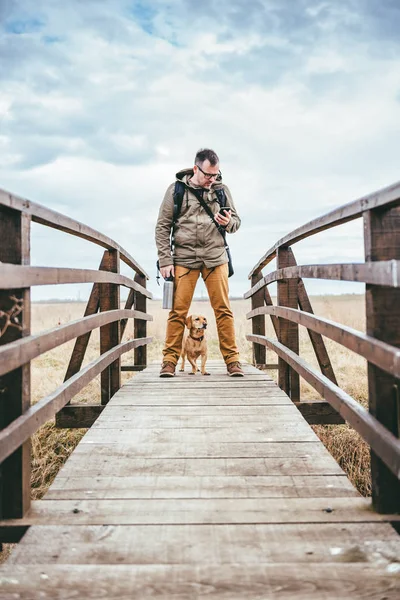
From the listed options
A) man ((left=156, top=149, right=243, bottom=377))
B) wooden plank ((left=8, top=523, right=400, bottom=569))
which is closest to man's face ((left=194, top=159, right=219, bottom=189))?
man ((left=156, top=149, right=243, bottom=377))

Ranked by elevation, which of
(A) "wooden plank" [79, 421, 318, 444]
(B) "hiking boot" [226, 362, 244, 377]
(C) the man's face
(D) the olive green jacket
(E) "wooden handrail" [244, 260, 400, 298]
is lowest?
(A) "wooden plank" [79, 421, 318, 444]

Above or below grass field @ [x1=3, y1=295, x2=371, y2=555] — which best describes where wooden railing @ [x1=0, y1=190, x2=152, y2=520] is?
above

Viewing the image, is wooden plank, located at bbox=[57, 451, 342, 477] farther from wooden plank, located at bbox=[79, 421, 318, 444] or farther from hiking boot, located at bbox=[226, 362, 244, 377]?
hiking boot, located at bbox=[226, 362, 244, 377]

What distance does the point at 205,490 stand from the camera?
2514 millimetres

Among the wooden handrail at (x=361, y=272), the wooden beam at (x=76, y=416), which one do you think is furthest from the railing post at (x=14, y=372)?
the wooden beam at (x=76, y=416)

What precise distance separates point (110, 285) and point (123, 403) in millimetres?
1172

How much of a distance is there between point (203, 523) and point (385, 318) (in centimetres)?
117

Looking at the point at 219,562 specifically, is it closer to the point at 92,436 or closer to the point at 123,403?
the point at 92,436

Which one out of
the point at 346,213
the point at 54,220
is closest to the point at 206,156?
the point at 54,220

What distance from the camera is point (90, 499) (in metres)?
2.45

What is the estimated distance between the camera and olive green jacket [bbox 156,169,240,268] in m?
5.12

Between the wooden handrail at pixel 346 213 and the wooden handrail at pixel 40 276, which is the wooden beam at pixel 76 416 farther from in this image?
the wooden handrail at pixel 346 213

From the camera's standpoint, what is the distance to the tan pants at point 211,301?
5312mm

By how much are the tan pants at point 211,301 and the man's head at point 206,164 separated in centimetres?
92
